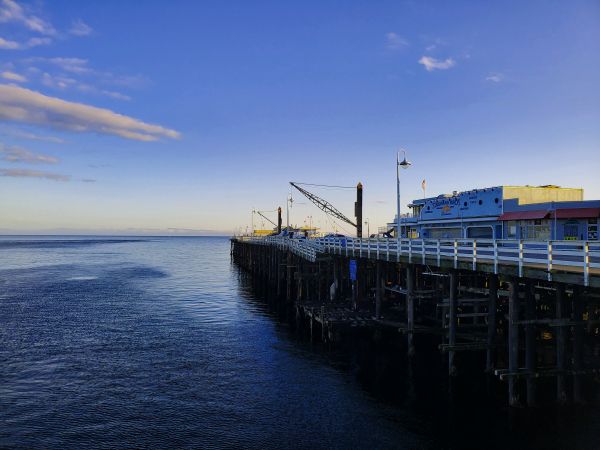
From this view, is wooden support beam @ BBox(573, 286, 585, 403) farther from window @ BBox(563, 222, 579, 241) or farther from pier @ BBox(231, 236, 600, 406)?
window @ BBox(563, 222, 579, 241)

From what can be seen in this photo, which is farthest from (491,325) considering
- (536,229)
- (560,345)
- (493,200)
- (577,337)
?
(493,200)

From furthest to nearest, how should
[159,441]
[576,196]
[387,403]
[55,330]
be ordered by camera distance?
[576,196]
[55,330]
[387,403]
[159,441]

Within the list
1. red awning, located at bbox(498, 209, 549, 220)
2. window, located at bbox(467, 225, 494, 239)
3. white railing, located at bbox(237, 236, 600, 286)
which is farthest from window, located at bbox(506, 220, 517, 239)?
white railing, located at bbox(237, 236, 600, 286)

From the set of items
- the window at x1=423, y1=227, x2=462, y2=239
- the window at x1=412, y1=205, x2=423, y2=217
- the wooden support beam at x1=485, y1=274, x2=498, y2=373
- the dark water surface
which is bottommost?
the dark water surface

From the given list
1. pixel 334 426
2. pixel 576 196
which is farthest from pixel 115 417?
pixel 576 196

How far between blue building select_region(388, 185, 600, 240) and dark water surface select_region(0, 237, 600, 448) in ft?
45.6

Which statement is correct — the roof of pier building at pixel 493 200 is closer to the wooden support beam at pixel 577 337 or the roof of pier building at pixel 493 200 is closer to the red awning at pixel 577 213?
the red awning at pixel 577 213

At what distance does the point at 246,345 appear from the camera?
27891mm

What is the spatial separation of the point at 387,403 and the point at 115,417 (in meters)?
11.1

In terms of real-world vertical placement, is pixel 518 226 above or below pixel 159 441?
above

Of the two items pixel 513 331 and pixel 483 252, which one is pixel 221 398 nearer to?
pixel 513 331

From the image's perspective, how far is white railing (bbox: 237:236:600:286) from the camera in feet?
46.6

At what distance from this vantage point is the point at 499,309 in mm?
27812

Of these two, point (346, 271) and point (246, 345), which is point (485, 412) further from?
point (346, 271)
